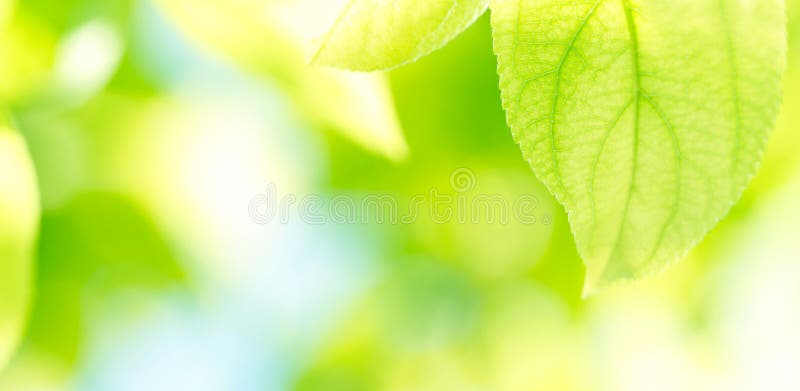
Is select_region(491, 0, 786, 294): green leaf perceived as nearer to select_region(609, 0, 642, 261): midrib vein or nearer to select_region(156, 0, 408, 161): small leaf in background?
select_region(609, 0, 642, 261): midrib vein

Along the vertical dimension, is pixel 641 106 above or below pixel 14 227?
below

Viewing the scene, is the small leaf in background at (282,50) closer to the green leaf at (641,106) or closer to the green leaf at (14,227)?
the green leaf at (14,227)

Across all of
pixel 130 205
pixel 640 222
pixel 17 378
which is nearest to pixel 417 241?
pixel 130 205

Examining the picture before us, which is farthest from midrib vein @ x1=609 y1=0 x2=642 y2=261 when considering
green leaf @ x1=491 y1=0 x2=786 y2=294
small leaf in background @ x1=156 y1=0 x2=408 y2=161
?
small leaf in background @ x1=156 y1=0 x2=408 y2=161

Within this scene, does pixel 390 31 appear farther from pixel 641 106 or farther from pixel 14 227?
pixel 14 227

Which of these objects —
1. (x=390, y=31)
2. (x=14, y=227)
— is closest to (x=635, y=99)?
(x=390, y=31)
